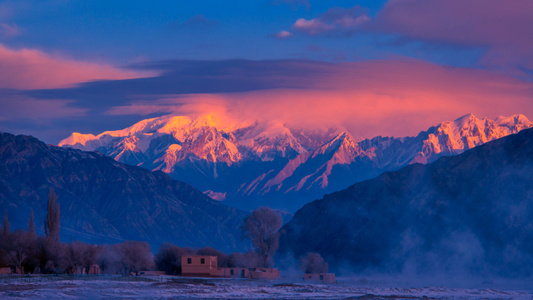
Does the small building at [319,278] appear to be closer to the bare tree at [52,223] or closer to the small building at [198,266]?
the small building at [198,266]

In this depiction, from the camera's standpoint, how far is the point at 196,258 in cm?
17012

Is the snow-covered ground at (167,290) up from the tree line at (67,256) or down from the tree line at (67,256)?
down

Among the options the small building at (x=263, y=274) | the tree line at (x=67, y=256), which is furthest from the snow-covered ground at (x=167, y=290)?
the tree line at (x=67, y=256)

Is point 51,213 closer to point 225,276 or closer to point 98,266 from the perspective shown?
point 98,266

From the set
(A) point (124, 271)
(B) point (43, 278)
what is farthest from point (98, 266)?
(B) point (43, 278)

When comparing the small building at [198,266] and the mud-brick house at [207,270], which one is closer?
the small building at [198,266]

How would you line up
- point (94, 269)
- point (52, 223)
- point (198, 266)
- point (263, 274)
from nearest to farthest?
point (198, 266), point (263, 274), point (94, 269), point (52, 223)

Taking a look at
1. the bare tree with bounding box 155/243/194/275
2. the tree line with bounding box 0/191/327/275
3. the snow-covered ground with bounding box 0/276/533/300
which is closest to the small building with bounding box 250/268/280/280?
the bare tree with bounding box 155/243/194/275

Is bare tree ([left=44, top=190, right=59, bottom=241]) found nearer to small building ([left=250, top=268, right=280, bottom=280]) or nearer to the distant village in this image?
the distant village

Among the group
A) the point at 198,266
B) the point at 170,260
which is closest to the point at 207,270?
the point at 198,266

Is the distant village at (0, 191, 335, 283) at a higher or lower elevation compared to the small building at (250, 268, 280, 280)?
higher

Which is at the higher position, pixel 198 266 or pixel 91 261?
pixel 91 261

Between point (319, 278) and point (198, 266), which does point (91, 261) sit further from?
point (319, 278)

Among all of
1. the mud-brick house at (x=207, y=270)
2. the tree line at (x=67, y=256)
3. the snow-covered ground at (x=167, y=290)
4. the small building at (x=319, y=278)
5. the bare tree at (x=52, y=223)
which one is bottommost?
the snow-covered ground at (x=167, y=290)
